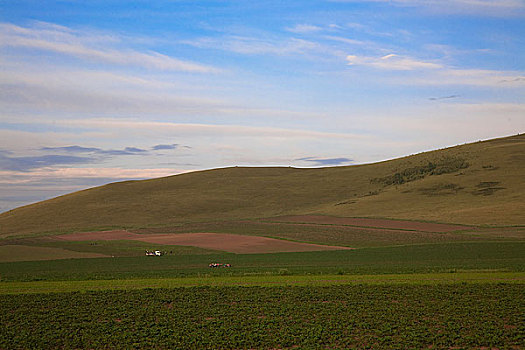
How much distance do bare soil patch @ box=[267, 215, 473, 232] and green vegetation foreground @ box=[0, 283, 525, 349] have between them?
1375 inches

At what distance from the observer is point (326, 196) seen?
101250 mm

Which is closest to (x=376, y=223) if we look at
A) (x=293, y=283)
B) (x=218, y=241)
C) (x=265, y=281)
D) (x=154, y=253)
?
(x=218, y=241)

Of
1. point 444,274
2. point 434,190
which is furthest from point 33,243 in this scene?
point 434,190

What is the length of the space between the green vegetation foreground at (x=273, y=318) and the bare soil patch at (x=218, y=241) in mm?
22844

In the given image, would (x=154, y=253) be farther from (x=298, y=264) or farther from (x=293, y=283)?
(x=293, y=283)

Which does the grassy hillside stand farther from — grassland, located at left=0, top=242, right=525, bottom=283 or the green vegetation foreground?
the green vegetation foreground

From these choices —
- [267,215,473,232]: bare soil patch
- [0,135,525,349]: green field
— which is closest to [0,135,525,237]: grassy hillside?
[0,135,525,349]: green field

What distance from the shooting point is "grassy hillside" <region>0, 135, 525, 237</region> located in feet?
254

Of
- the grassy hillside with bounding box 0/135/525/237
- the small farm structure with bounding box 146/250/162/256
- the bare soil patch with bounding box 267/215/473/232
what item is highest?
the grassy hillside with bounding box 0/135/525/237

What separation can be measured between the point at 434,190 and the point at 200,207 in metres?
41.7

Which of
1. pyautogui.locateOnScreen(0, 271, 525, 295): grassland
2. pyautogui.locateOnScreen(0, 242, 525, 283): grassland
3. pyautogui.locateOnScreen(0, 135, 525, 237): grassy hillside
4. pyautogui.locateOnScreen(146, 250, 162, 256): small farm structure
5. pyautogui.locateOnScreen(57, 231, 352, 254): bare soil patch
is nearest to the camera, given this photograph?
pyautogui.locateOnScreen(0, 271, 525, 295): grassland

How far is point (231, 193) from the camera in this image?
109 m

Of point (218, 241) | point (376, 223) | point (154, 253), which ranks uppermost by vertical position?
point (154, 253)

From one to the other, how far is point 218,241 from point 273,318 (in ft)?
120
